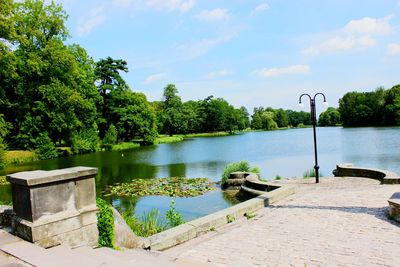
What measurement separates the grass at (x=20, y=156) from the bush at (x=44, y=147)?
0.71 meters

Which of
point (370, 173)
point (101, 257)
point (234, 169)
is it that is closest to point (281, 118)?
point (234, 169)

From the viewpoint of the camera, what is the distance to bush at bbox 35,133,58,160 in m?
34.1

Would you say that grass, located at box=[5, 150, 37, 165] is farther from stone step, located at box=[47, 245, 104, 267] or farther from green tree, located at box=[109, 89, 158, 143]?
stone step, located at box=[47, 245, 104, 267]

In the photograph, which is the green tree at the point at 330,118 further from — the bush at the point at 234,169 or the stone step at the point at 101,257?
the stone step at the point at 101,257

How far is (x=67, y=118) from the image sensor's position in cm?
3588

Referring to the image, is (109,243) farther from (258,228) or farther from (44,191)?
(258,228)

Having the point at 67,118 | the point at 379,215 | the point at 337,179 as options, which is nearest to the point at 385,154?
the point at 337,179

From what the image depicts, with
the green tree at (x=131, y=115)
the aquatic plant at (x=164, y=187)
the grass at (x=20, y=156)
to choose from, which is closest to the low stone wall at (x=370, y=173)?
the aquatic plant at (x=164, y=187)

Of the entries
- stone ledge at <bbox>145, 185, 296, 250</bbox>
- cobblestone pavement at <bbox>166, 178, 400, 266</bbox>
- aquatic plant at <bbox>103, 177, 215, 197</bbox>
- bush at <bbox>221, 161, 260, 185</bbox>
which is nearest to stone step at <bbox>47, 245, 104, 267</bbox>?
cobblestone pavement at <bbox>166, 178, 400, 266</bbox>

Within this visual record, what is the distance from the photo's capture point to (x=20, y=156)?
32250mm

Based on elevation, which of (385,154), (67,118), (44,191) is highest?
(67,118)

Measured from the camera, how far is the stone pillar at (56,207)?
12.4ft

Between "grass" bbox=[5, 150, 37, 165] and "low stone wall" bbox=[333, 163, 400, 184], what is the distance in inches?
1097

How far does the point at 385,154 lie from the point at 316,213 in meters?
21.6
